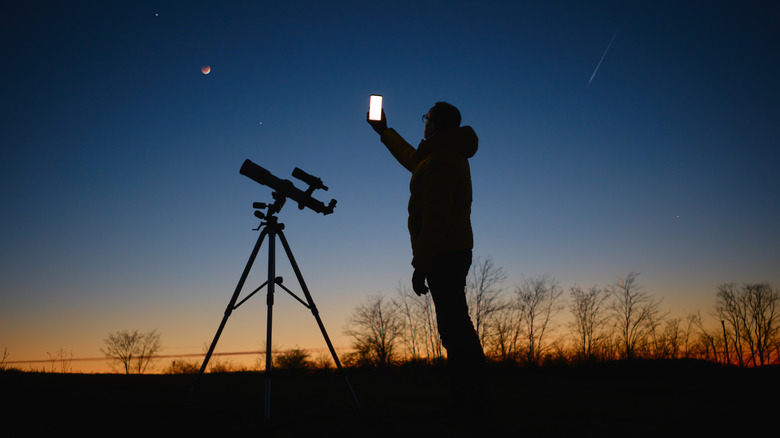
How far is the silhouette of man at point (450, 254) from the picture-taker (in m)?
2.79

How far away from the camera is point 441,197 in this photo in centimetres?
286

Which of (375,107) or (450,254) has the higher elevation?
(375,107)

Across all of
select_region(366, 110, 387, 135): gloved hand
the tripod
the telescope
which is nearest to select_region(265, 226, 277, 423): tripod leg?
the tripod

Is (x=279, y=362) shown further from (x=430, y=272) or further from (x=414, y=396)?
(x=430, y=272)

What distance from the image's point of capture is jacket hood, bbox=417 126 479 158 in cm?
317

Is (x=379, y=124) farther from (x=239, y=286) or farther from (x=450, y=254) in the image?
(x=239, y=286)

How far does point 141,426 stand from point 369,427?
1562mm

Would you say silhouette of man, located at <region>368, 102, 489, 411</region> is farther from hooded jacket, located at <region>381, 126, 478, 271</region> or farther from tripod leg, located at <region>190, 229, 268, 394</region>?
tripod leg, located at <region>190, 229, 268, 394</region>

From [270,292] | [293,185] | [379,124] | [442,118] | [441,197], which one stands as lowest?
[270,292]

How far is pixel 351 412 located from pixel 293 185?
86.0 inches

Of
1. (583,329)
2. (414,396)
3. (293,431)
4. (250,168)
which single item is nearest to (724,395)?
(414,396)

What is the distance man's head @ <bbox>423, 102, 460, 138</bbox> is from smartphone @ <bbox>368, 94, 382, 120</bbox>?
967 mm

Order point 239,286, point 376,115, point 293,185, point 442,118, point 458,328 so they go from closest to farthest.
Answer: point 458,328 → point 442,118 → point 239,286 → point 293,185 → point 376,115

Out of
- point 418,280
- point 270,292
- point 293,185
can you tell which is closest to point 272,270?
point 270,292
